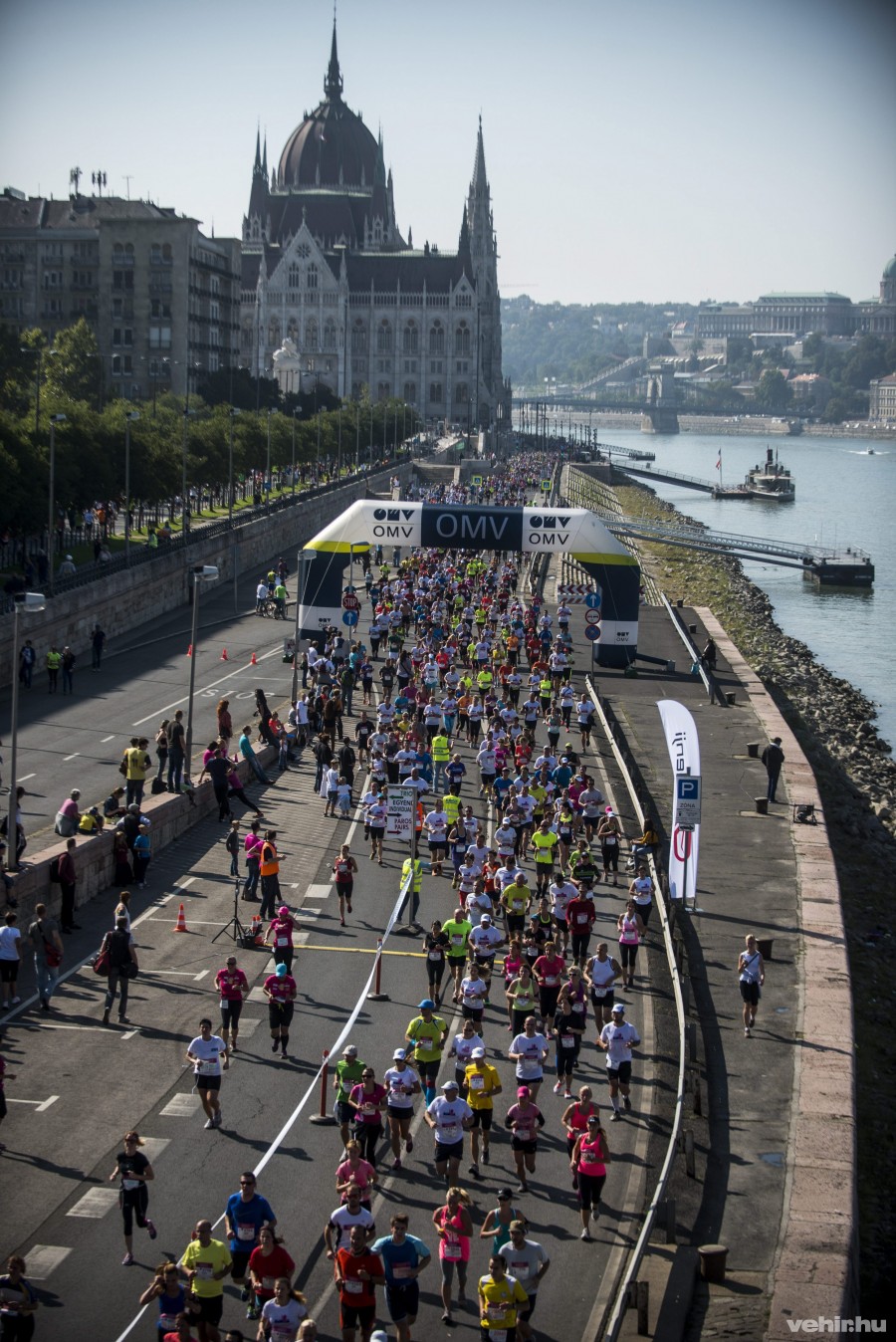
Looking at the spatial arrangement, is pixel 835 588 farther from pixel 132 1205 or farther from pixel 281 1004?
pixel 132 1205

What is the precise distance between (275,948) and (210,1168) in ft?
14.3

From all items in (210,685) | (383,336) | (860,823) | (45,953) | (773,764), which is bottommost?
(860,823)

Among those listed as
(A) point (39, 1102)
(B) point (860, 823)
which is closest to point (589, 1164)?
(A) point (39, 1102)

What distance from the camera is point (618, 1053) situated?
17375 mm

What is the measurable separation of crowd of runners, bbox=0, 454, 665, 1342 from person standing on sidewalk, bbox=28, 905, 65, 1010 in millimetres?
802

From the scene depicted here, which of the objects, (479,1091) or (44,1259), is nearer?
(44,1259)

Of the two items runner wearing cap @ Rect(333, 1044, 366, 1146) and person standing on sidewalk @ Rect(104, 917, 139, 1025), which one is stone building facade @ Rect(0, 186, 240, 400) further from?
runner wearing cap @ Rect(333, 1044, 366, 1146)

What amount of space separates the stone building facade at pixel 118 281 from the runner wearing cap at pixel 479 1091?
103848 millimetres

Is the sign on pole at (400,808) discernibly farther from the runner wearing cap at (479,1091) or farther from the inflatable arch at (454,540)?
the inflatable arch at (454,540)

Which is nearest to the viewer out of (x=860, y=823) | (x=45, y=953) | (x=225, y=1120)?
(x=225, y=1120)

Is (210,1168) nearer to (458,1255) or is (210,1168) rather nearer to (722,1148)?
(458,1255)

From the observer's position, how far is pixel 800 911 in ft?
84.3

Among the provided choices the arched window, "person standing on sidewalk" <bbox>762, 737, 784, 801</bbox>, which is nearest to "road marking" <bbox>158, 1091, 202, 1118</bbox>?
"person standing on sidewalk" <bbox>762, 737, 784, 801</bbox>

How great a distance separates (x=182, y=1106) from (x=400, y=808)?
8.70 m
